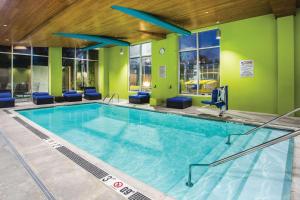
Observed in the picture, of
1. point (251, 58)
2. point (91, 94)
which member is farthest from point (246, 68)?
point (91, 94)

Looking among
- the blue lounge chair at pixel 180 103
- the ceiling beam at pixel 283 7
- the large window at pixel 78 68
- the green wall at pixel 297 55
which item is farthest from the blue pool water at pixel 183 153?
the large window at pixel 78 68

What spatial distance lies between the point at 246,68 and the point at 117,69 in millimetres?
8000

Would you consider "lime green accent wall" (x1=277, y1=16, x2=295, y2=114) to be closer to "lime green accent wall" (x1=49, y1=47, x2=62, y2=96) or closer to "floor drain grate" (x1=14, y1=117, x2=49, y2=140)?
"floor drain grate" (x1=14, y1=117, x2=49, y2=140)

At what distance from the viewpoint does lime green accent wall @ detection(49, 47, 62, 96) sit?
11461 millimetres

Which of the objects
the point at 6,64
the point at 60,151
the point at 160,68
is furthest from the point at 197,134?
the point at 6,64

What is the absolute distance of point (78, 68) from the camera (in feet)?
42.1

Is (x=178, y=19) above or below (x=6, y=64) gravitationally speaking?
above

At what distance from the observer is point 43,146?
3475 mm

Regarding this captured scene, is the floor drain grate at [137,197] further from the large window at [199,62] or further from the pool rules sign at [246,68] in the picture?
the large window at [199,62]

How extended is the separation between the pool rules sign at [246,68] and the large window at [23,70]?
36.4 feet

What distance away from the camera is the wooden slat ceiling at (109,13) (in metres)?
5.11

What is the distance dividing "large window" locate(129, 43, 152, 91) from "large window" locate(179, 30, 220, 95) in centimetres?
243

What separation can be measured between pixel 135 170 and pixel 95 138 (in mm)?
1943

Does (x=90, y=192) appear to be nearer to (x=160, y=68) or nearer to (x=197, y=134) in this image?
(x=197, y=134)
